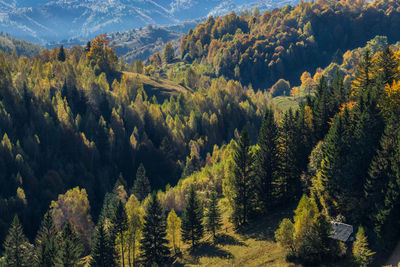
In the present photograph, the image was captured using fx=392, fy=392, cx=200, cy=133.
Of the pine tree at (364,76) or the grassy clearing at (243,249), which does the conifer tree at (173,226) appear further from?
the pine tree at (364,76)

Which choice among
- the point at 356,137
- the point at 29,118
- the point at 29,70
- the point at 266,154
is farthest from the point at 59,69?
the point at 356,137

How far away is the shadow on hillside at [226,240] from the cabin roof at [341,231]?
18.4 meters

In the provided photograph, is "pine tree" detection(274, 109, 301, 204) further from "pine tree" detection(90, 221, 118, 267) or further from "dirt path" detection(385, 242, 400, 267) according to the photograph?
"pine tree" detection(90, 221, 118, 267)

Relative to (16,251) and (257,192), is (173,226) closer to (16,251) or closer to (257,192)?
(257,192)

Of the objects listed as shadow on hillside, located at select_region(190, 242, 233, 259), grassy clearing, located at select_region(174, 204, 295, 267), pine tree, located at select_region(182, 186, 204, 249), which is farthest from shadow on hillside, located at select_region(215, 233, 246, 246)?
pine tree, located at select_region(182, 186, 204, 249)

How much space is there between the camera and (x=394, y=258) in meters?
58.2

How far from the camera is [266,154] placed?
3282 inches

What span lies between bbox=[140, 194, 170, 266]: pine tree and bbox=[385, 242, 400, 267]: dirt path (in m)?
40.5

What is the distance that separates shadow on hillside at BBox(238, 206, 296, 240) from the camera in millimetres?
74562

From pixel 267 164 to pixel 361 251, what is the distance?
2953cm

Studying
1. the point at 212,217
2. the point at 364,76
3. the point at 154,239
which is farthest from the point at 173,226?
the point at 364,76

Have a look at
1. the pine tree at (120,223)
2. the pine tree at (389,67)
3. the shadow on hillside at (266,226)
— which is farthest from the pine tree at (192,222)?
the pine tree at (389,67)

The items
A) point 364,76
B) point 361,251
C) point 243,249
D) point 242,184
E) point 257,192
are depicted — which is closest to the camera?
point 361,251

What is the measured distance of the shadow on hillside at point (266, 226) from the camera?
7456cm
